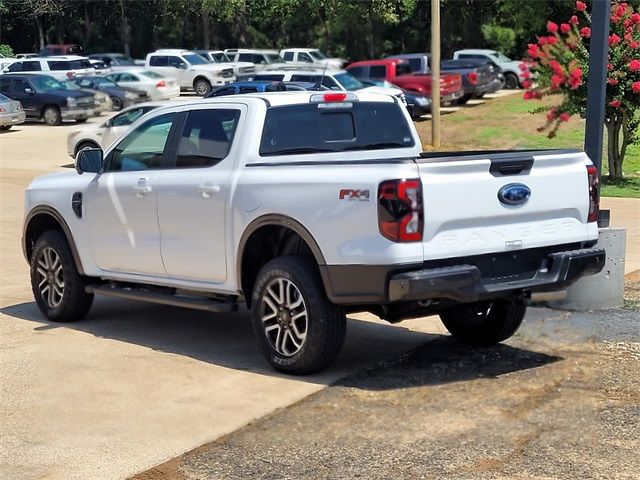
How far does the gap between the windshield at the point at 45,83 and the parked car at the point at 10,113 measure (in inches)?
71.2

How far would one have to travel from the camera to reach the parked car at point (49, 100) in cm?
3369

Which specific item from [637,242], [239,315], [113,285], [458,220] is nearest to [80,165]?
[113,285]

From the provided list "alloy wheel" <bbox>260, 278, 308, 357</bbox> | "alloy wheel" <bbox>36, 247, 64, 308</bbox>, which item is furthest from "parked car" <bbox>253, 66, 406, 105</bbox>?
"alloy wheel" <bbox>260, 278, 308, 357</bbox>

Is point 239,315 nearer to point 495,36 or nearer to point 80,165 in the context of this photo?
point 80,165

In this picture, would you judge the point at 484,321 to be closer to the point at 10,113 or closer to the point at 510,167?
the point at 510,167

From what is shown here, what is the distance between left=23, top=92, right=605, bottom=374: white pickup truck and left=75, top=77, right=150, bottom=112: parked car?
28318 millimetres

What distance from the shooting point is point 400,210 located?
652 centimetres

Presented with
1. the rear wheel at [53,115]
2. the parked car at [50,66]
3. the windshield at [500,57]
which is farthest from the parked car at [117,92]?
the windshield at [500,57]

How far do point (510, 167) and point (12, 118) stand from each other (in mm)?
26977

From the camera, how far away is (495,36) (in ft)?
160

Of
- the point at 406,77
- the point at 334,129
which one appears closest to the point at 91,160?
the point at 334,129

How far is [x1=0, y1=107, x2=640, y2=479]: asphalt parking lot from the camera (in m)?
5.78

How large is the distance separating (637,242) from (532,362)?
5.88 meters

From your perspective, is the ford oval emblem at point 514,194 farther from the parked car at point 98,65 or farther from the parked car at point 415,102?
the parked car at point 98,65
